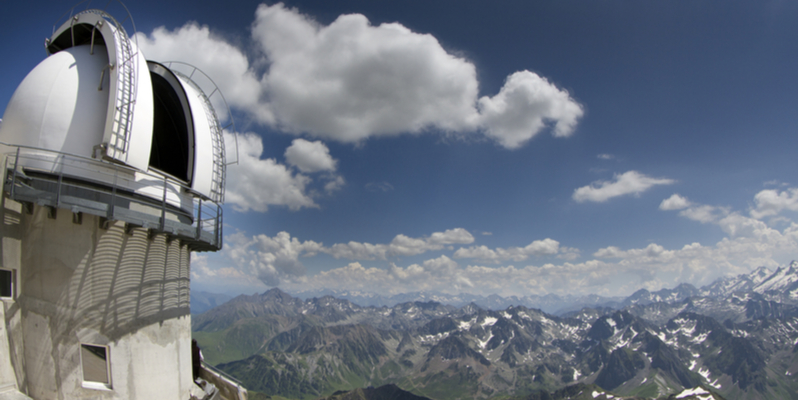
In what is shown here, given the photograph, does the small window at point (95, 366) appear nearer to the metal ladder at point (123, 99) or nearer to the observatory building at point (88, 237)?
the observatory building at point (88, 237)

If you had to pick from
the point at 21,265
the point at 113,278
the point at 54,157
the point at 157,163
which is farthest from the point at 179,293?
the point at 157,163

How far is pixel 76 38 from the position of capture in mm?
17156

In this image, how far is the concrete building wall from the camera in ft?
42.0

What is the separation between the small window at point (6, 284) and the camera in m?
12.8

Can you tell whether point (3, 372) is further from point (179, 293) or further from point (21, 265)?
point (179, 293)

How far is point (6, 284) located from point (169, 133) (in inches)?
375

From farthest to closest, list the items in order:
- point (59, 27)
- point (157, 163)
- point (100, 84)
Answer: point (157, 163), point (59, 27), point (100, 84)

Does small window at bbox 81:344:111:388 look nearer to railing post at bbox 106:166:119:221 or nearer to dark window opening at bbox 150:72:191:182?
railing post at bbox 106:166:119:221

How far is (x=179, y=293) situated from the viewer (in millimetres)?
16172

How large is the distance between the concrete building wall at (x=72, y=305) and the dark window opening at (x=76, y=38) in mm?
7567

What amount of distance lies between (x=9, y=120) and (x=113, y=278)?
22.3 feet

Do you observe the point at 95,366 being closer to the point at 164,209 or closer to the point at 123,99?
the point at 164,209

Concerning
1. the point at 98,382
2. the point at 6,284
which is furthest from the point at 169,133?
the point at 98,382

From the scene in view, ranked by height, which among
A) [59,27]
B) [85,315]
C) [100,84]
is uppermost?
[59,27]
